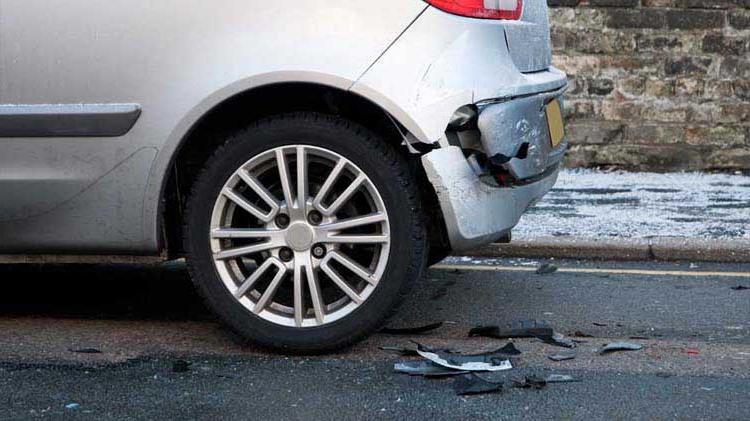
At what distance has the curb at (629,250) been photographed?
7367 mm

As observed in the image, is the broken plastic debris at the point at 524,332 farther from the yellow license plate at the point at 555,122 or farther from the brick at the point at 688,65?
the brick at the point at 688,65

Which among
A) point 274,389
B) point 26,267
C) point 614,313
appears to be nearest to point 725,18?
point 614,313

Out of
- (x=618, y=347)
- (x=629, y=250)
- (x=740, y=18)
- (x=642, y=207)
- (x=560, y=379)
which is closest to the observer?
(x=560, y=379)

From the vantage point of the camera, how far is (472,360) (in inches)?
193

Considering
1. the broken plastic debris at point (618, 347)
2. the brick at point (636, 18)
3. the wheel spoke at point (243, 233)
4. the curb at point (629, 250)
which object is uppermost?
the wheel spoke at point (243, 233)

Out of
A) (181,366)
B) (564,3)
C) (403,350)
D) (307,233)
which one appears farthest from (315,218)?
(564,3)

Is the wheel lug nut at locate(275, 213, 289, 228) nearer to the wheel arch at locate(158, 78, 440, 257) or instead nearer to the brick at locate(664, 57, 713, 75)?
the wheel arch at locate(158, 78, 440, 257)

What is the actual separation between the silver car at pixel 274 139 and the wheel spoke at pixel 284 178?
1 cm

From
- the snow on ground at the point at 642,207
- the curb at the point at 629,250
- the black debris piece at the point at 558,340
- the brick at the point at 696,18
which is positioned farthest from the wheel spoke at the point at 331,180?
the brick at the point at 696,18

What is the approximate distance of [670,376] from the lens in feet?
15.6

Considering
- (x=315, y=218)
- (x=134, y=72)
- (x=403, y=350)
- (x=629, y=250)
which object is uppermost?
(x=134, y=72)

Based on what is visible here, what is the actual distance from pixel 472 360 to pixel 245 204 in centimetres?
99

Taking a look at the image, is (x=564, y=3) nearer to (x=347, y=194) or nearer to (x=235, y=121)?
(x=235, y=121)

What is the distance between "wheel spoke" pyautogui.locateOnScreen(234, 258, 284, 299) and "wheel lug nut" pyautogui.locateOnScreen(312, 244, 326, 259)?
0.42 ft
